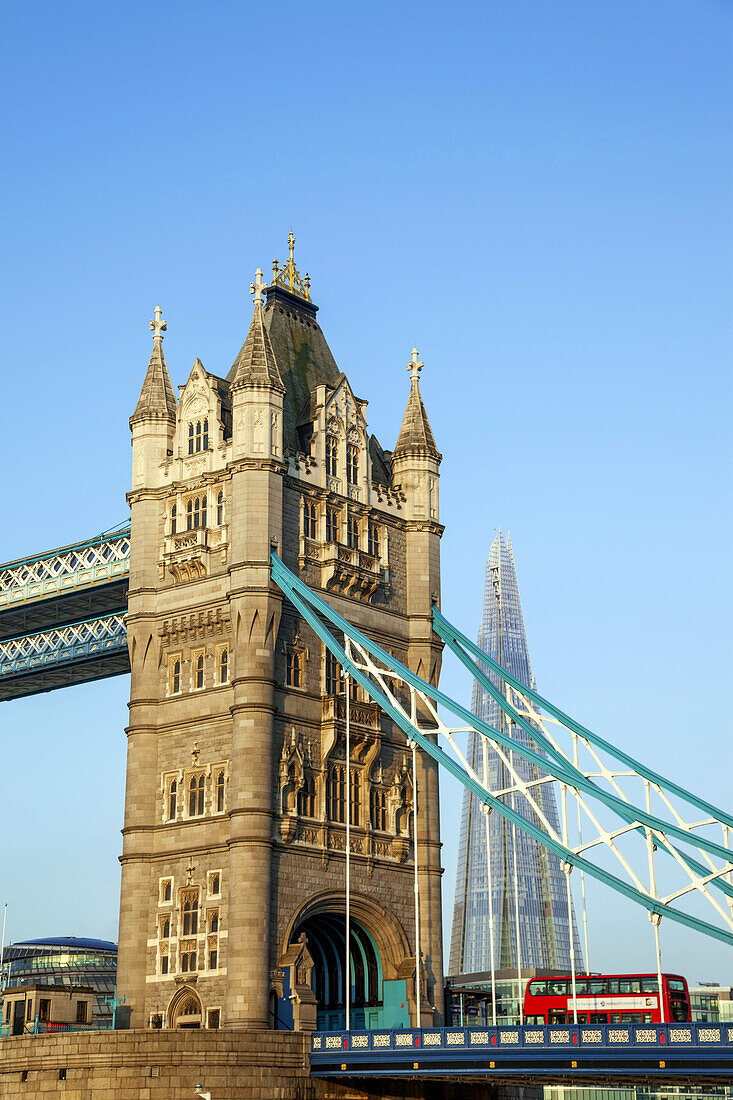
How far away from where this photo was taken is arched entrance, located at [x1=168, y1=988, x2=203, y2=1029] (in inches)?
2623

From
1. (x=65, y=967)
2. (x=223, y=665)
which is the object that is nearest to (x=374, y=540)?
(x=223, y=665)

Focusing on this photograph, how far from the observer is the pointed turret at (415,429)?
82.4 metres

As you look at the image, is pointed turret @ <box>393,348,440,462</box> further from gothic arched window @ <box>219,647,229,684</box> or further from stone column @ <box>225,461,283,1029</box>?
gothic arched window @ <box>219,647,229,684</box>

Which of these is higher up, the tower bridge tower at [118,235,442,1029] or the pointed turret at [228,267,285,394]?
the pointed turret at [228,267,285,394]

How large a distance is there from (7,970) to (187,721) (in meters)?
39.5

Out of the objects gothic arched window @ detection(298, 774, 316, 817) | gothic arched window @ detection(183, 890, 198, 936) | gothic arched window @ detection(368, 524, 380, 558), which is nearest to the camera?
gothic arched window @ detection(183, 890, 198, 936)

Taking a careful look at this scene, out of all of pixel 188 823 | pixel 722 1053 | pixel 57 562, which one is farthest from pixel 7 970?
pixel 722 1053

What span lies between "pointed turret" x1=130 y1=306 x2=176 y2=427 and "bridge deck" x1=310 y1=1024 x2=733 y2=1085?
1260 inches

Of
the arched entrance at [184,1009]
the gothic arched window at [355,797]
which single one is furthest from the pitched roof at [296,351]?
the arched entrance at [184,1009]

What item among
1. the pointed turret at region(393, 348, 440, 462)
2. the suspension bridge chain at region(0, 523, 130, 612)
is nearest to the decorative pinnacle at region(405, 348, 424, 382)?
the pointed turret at region(393, 348, 440, 462)

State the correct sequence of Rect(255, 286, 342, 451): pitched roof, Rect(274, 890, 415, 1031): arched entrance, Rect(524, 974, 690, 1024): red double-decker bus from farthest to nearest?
Rect(255, 286, 342, 451): pitched roof → Rect(274, 890, 415, 1031): arched entrance → Rect(524, 974, 690, 1024): red double-decker bus

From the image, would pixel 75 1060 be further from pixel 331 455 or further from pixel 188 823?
pixel 331 455

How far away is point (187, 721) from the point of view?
71438 millimetres

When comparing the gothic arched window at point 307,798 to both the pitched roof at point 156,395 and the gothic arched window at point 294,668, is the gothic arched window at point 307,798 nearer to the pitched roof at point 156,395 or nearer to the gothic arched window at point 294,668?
the gothic arched window at point 294,668
